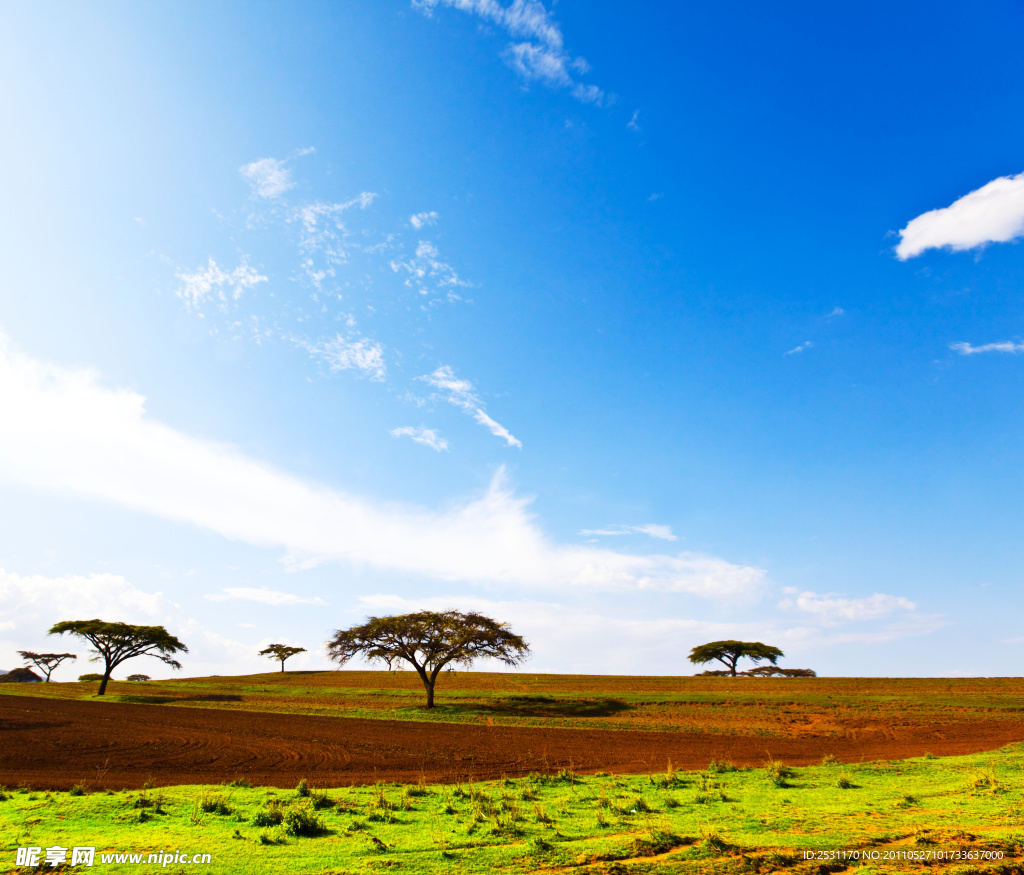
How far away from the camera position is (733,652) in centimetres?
8431

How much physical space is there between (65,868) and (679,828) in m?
10.8

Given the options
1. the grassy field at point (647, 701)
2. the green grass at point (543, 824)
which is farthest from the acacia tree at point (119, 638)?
the green grass at point (543, 824)

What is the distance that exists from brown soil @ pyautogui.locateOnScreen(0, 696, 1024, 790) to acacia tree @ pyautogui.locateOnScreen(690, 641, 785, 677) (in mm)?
48716

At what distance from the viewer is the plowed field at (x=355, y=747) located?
1945 cm

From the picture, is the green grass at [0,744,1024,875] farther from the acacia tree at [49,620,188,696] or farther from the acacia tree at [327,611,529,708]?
the acacia tree at [49,620,188,696]

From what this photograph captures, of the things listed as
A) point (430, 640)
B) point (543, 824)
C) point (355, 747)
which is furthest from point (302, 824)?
point (430, 640)

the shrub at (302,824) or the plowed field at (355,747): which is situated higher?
the shrub at (302,824)

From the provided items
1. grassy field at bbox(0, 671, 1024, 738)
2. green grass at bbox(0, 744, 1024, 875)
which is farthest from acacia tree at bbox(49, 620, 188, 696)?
green grass at bbox(0, 744, 1024, 875)

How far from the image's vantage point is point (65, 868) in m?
8.64

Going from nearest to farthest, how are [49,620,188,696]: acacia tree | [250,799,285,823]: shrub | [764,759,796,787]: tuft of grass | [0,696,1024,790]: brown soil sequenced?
[250,799,285,823]: shrub
[764,759,796,787]: tuft of grass
[0,696,1024,790]: brown soil
[49,620,188,696]: acacia tree

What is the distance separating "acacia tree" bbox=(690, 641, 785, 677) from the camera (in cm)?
8344

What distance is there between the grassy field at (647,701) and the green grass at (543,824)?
2067 centimetres

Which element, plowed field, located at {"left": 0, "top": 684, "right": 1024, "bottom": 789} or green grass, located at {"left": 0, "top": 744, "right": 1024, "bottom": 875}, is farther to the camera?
plowed field, located at {"left": 0, "top": 684, "right": 1024, "bottom": 789}

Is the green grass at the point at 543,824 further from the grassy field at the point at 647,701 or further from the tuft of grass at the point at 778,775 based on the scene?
the grassy field at the point at 647,701
